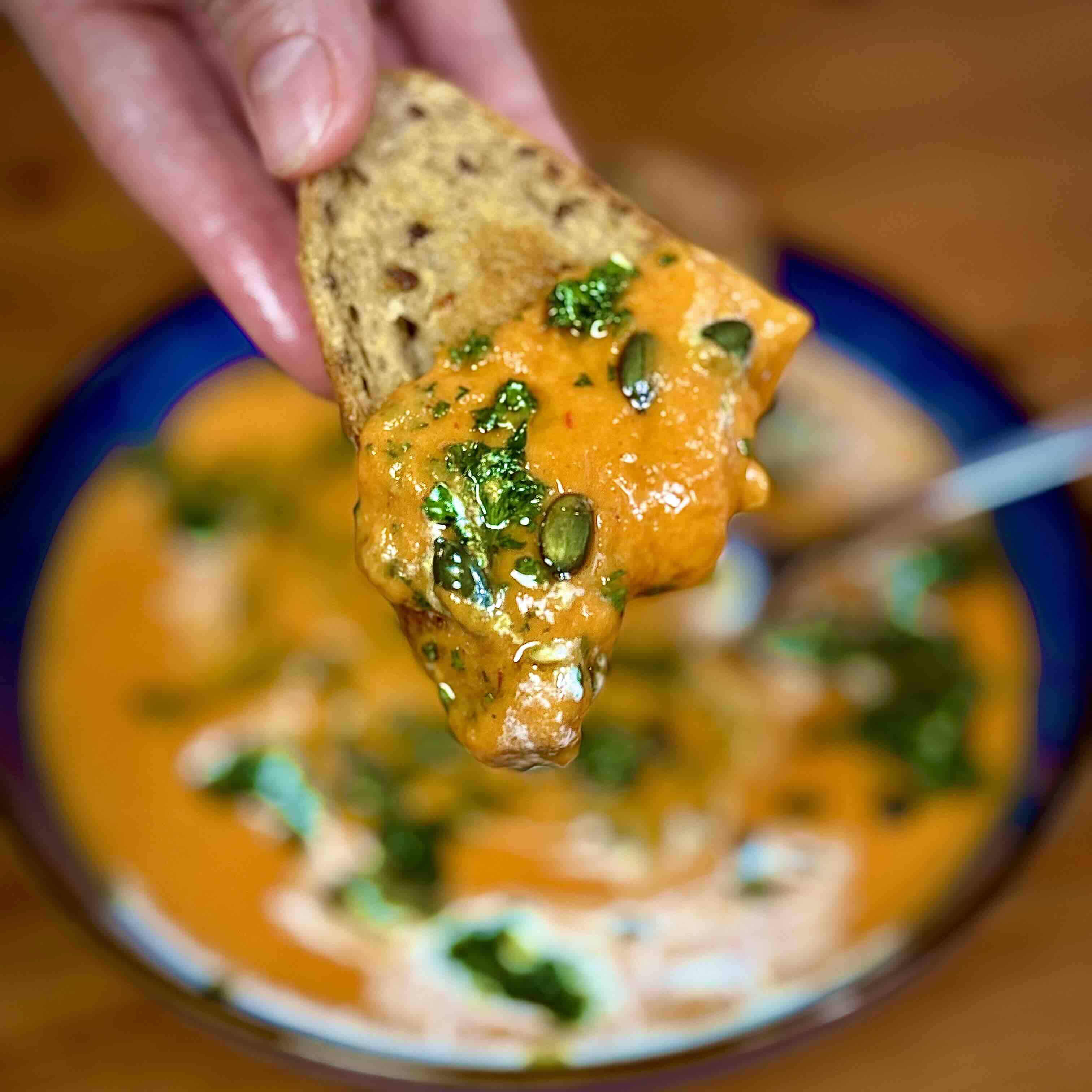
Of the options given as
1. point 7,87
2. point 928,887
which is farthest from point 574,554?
point 7,87

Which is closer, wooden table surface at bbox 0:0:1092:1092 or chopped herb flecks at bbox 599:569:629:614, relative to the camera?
chopped herb flecks at bbox 599:569:629:614

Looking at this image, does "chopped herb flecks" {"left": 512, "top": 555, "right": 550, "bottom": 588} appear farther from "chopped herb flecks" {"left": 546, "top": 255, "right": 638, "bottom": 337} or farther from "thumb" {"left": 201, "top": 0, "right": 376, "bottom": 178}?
"thumb" {"left": 201, "top": 0, "right": 376, "bottom": 178}

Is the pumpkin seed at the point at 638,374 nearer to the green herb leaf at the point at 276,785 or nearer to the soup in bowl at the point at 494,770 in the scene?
the soup in bowl at the point at 494,770

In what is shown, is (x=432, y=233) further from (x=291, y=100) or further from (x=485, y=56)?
(x=485, y=56)

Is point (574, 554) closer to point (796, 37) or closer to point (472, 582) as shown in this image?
point (472, 582)

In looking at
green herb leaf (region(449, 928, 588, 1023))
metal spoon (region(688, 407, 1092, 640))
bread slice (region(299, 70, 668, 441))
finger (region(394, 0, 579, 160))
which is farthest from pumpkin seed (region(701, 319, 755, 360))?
green herb leaf (region(449, 928, 588, 1023))

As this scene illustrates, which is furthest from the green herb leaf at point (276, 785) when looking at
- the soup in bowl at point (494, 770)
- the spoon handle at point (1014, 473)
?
the spoon handle at point (1014, 473)

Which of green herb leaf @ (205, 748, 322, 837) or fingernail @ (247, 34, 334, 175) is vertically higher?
fingernail @ (247, 34, 334, 175)
